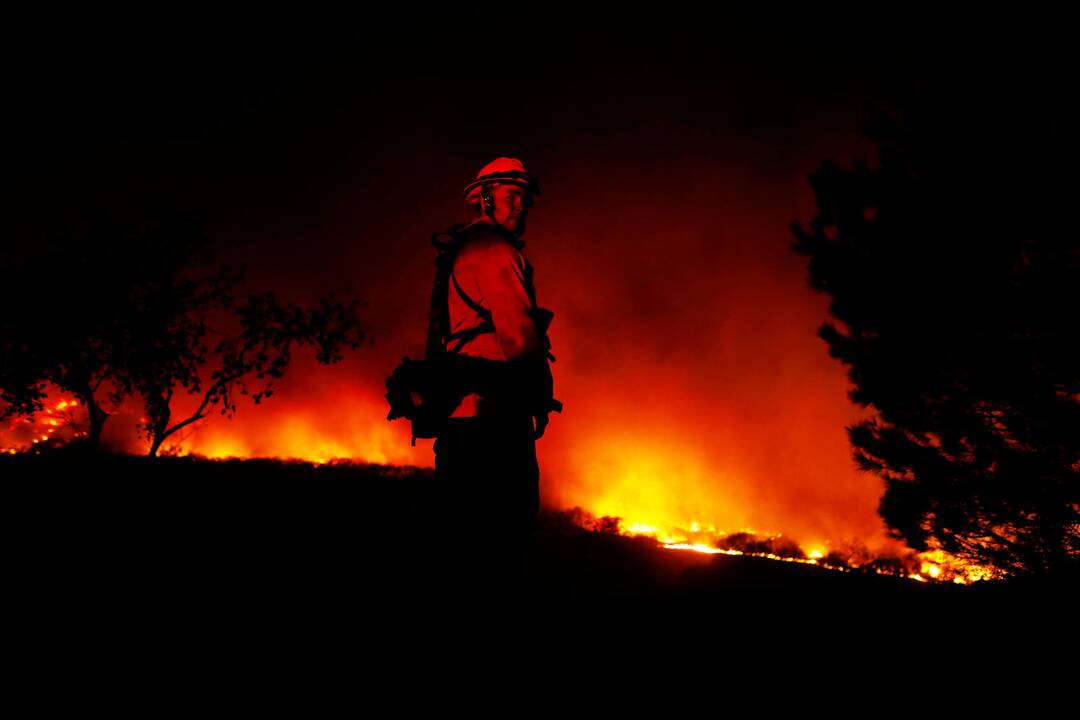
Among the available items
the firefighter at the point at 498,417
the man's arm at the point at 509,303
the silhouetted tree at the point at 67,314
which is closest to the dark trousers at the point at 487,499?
the firefighter at the point at 498,417

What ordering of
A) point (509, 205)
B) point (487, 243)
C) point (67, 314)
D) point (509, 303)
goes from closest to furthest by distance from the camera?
1. point (509, 303)
2. point (487, 243)
3. point (509, 205)
4. point (67, 314)

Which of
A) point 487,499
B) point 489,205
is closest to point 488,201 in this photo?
point 489,205

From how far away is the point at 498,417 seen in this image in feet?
8.62

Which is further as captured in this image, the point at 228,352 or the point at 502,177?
the point at 228,352

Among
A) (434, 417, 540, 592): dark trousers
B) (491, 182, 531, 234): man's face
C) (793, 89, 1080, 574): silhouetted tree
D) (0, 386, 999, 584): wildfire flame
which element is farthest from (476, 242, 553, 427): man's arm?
(0, 386, 999, 584): wildfire flame

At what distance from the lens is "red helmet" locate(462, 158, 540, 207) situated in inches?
122

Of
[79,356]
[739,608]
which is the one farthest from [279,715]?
[79,356]

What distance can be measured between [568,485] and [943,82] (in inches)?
889

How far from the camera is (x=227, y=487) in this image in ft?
23.4

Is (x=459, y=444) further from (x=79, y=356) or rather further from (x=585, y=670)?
(x=79, y=356)

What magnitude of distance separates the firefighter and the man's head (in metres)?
0.22

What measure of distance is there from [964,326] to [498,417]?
354 inches

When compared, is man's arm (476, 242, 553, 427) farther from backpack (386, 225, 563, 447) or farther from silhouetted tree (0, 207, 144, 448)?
silhouetted tree (0, 207, 144, 448)

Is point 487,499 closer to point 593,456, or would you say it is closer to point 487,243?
point 487,243
